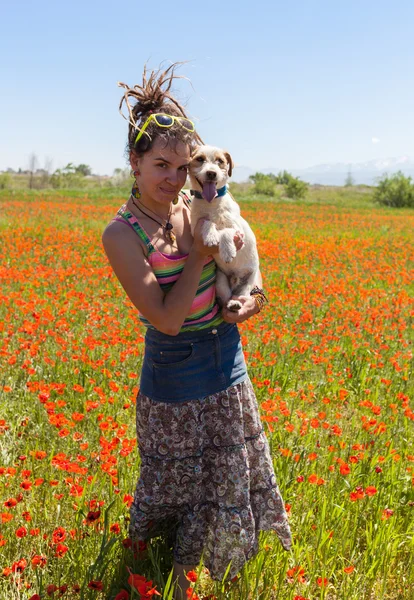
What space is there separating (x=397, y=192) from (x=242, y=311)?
41517 millimetres

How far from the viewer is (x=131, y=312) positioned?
20.8ft

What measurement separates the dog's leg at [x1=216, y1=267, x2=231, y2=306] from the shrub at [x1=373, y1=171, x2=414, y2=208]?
4086 cm

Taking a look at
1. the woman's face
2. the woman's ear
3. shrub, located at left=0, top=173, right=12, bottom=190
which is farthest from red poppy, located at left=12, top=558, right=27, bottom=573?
shrub, located at left=0, top=173, right=12, bottom=190

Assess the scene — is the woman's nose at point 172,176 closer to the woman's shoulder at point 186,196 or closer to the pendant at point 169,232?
the pendant at point 169,232

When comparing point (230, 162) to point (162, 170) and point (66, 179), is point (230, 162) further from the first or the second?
point (66, 179)

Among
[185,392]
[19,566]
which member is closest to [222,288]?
[185,392]

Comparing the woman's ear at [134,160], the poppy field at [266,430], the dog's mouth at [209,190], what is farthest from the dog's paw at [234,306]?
the poppy field at [266,430]

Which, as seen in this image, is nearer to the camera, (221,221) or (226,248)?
(226,248)

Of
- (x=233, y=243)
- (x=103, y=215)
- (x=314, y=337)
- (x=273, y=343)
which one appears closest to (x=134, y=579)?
(x=233, y=243)

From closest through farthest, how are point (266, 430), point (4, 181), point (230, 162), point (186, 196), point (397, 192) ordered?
point (230, 162)
point (186, 196)
point (266, 430)
point (397, 192)
point (4, 181)

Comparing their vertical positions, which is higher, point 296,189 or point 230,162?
point 296,189

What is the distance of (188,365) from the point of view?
234cm

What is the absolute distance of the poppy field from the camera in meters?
2.46

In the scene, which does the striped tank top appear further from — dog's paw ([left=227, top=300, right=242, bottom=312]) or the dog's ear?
the dog's ear
